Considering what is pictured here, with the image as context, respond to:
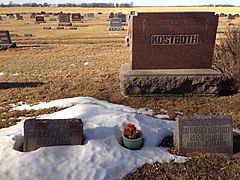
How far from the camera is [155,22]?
8.44 meters

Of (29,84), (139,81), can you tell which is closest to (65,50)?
(29,84)

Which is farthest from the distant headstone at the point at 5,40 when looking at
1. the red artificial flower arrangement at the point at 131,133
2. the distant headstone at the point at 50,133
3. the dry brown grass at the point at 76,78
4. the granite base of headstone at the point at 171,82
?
the red artificial flower arrangement at the point at 131,133

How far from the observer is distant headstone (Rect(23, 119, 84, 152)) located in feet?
17.0

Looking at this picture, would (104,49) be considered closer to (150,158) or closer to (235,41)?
(235,41)

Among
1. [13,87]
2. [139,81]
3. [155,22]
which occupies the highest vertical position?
[155,22]

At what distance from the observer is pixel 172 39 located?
28.4ft

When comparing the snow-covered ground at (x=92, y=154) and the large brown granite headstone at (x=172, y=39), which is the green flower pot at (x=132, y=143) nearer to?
the snow-covered ground at (x=92, y=154)

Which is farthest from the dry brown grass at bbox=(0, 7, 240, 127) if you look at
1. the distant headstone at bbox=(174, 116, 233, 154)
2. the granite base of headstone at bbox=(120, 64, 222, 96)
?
the distant headstone at bbox=(174, 116, 233, 154)

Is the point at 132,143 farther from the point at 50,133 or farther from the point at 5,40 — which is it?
the point at 5,40

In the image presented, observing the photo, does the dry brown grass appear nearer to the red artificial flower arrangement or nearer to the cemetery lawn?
the cemetery lawn

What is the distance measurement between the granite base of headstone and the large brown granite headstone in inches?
14.8

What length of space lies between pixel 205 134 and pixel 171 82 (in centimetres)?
340

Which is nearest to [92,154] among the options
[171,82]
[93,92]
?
[171,82]

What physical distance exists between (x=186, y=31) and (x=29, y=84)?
6.91 meters
